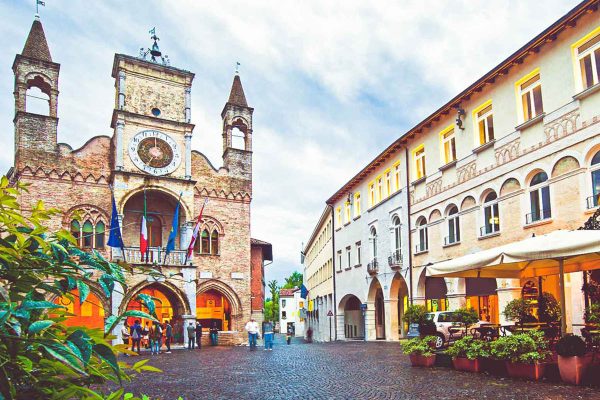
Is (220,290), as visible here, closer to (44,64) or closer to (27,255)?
(44,64)

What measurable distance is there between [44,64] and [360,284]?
22.9 meters

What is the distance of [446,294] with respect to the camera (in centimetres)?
2441

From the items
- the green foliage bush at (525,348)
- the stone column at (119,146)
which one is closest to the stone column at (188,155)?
the stone column at (119,146)

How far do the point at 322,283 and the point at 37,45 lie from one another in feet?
96.0

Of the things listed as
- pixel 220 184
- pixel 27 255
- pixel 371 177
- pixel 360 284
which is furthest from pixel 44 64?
pixel 27 255

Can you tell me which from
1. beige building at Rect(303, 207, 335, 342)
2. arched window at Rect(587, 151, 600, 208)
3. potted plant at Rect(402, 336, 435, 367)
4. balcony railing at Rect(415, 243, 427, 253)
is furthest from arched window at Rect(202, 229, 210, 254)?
arched window at Rect(587, 151, 600, 208)

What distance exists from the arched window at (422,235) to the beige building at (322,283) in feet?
45.4

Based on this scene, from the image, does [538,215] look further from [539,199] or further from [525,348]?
[525,348]

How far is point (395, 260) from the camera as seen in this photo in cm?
2914

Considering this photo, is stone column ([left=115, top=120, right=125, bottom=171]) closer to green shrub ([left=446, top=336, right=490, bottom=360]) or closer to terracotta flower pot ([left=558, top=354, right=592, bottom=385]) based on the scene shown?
green shrub ([left=446, top=336, right=490, bottom=360])

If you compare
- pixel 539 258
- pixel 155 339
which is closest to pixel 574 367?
pixel 539 258

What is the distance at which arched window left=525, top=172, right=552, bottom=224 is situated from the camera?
18250 mm

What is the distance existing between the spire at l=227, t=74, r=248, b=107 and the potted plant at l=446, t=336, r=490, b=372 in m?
26.7

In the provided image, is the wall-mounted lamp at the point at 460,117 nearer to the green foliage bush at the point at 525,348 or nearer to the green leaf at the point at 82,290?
the green foliage bush at the point at 525,348
